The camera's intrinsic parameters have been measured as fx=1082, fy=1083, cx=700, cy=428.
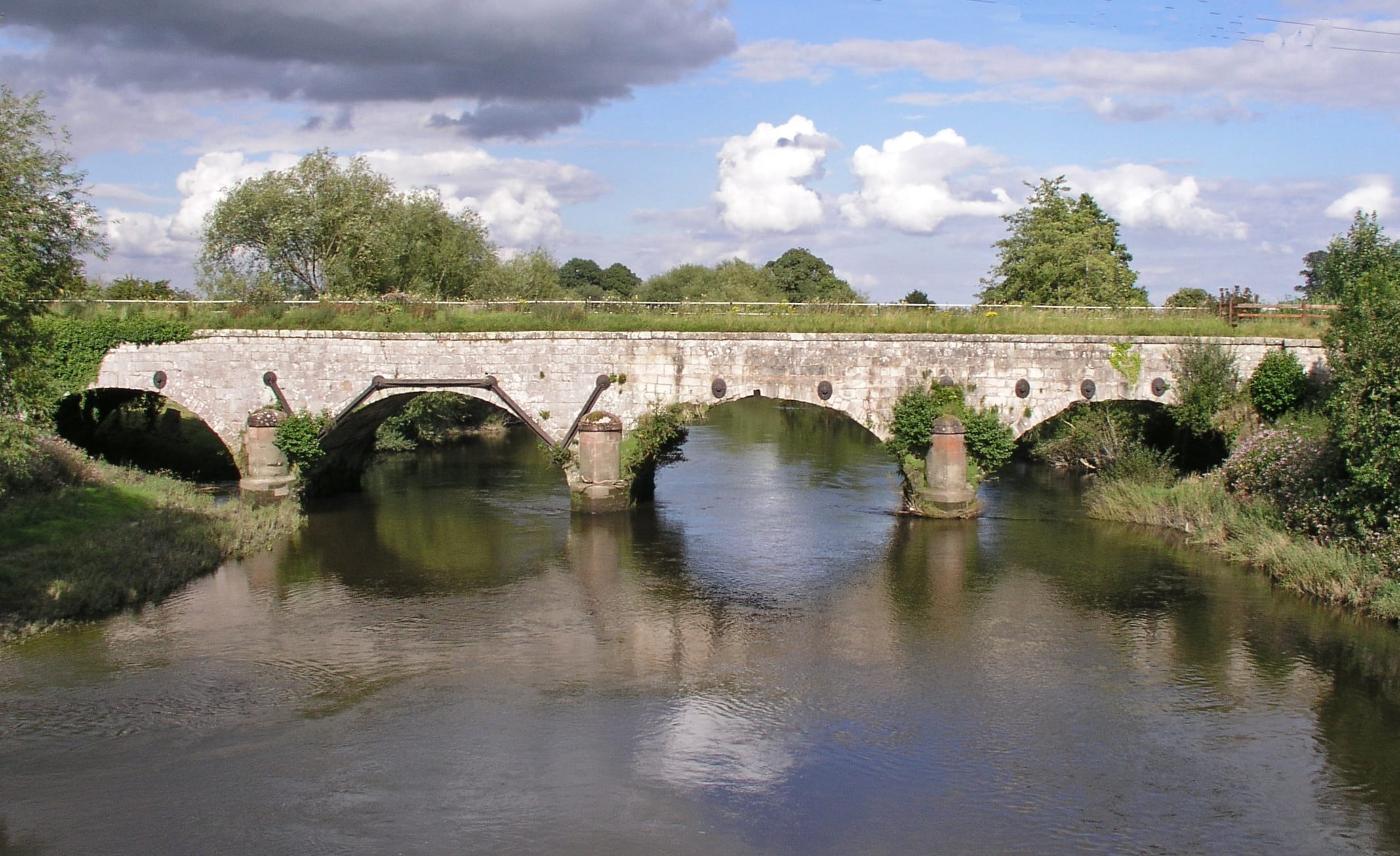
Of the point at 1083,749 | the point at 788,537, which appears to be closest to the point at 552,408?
the point at 788,537

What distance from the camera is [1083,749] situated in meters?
12.7

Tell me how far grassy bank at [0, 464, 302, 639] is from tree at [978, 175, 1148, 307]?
90.5ft

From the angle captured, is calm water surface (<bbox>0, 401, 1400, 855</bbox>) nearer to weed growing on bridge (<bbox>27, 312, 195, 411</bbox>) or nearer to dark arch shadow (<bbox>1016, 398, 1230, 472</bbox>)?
dark arch shadow (<bbox>1016, 398, 1230, 472</bbox>)

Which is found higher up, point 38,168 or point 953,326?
point 38,168

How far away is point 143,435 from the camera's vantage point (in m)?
35.0

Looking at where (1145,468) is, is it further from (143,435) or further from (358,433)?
(143,435)

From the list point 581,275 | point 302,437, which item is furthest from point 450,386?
point 581,275

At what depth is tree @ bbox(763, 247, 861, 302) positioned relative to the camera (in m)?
72.2

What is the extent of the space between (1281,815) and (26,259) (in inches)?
697

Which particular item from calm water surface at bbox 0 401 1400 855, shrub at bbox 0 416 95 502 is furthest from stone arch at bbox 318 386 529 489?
shrub at bbox 0 416 95 502

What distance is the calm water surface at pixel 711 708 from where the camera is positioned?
35.6 feet

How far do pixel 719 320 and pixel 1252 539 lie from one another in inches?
508

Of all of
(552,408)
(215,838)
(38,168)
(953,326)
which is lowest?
(215,838)

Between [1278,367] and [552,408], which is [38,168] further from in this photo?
[1278,367]
